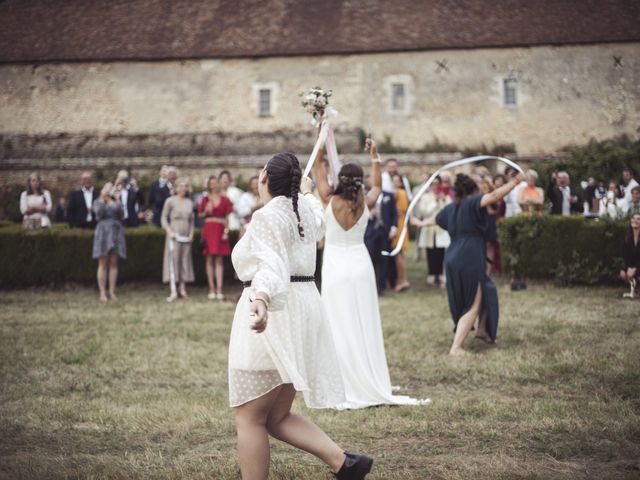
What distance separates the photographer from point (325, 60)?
106ft

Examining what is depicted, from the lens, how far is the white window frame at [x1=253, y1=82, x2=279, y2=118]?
3284cm

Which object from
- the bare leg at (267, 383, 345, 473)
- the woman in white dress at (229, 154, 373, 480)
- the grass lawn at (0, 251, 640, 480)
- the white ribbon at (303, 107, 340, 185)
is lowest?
the grass lawn at (0, 251, 640, 480)

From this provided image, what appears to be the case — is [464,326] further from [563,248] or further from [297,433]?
[563,248]

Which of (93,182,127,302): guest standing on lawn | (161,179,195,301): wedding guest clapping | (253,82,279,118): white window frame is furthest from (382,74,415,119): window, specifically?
(93,182,127,302): guest standing on lawn

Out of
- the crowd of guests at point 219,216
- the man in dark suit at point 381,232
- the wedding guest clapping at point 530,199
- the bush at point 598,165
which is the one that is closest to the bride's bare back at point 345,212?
the crowd of guests at point 219,216

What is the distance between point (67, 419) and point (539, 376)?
4.21 meters

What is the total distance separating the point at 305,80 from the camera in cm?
3259

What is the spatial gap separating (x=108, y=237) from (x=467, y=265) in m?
6.62

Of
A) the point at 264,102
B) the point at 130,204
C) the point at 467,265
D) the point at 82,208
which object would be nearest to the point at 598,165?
the point at 264,102

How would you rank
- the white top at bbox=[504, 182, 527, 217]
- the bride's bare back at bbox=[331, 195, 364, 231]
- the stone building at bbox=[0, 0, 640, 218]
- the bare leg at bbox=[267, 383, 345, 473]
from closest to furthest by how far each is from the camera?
the bare leg at bbox=[267, 383, 345, 473]
the bride's bare back at bbox=[331, 195, 364, 231]
the white top at bbox=[504, 182, 527, 217]
the stone building at bbox=[0, 0, 640, 218]

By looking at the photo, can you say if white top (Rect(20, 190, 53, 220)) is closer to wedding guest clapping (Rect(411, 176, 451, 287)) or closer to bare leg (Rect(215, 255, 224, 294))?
bare leg (Rect(215, 255, 224, 294))

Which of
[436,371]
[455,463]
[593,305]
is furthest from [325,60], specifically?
[455,463]

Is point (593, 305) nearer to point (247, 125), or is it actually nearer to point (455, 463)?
point (455, 463)

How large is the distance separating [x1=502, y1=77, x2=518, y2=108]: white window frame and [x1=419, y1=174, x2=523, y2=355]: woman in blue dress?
24.9m
